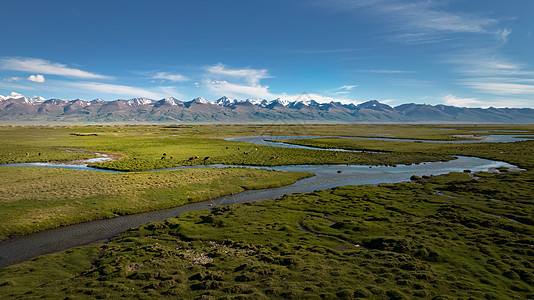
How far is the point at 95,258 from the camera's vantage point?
18.2m

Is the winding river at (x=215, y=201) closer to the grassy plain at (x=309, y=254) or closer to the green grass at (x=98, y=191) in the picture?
the green grass at (x=98, y=191)

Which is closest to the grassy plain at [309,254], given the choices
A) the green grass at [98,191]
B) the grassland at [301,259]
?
the grassland at [301,259]

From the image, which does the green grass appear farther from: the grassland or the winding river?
the grassland

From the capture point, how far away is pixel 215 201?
112 feet

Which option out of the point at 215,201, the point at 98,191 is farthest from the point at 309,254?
the point at 98,191

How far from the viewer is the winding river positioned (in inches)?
803

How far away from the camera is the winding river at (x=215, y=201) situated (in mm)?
20391

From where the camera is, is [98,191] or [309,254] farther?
[98,191]

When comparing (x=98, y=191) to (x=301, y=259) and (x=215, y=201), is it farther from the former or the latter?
(x=301, y=259)

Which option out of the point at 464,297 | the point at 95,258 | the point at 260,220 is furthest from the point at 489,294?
the point at 95,258

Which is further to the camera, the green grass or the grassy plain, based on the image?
the green grass

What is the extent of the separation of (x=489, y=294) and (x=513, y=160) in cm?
7063

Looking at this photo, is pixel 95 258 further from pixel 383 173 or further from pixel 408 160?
pixel 408 160

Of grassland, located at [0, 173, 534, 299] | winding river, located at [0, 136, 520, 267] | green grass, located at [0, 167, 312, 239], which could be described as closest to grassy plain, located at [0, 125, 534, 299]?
grassland, located at [0, 173, 534, 299]
